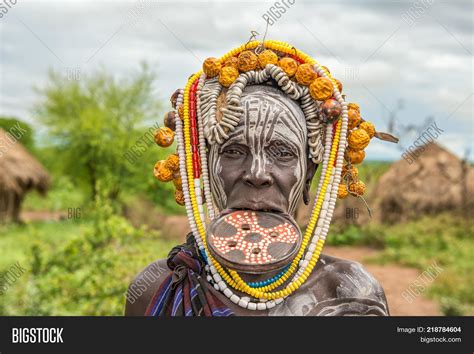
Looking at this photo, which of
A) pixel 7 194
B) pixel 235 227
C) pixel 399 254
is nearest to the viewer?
pixel 235 227

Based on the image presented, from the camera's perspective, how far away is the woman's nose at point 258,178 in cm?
250

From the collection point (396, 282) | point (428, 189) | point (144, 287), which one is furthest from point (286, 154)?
point (428, 189)

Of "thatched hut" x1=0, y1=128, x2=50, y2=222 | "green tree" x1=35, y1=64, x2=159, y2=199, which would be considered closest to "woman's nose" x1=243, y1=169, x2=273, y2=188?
"green tree" x1=35, y1=64, x2=159, y2=199

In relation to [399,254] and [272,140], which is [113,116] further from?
[272,140]

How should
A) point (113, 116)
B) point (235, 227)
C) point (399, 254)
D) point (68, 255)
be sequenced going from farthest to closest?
1. point (113, 116)
2. point (399, 254)
3. point (68, 255)
4. point (235, 227)

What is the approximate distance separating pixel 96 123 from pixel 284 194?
13.6m

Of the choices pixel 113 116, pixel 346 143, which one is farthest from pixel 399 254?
pixel 346 143

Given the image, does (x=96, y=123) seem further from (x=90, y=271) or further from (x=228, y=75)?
(x=228, y=75)

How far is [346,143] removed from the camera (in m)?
2.81

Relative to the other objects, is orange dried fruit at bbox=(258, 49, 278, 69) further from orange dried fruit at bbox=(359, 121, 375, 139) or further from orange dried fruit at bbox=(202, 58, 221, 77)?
orange dried fruit at bbox=(359, 121, 375, 139)

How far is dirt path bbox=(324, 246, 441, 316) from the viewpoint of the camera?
10.7 metres

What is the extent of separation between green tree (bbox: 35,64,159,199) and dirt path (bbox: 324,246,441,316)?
5268 millimetres

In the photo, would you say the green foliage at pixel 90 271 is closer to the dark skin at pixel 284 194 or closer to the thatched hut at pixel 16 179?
the dark skin at pixel 284 194
